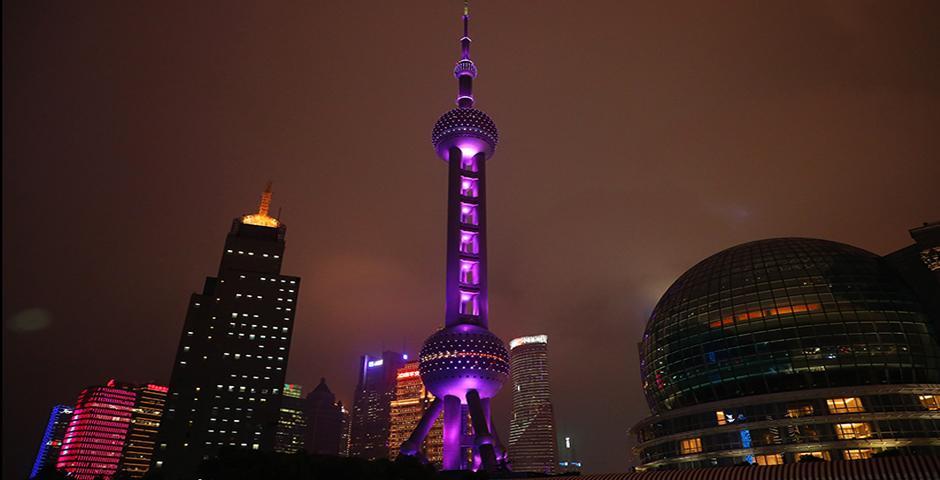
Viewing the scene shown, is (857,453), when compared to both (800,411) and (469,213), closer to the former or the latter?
(800,411)

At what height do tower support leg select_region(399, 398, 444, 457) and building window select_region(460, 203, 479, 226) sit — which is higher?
building window select_region(460, 203, 479, 226)

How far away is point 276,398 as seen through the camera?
188 metres

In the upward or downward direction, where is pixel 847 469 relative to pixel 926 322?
downward

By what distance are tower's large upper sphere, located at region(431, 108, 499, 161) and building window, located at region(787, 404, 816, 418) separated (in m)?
85.1

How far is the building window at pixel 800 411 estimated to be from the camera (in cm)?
6869

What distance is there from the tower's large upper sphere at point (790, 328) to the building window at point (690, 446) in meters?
5.38

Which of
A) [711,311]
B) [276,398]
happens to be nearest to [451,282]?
[711,311]

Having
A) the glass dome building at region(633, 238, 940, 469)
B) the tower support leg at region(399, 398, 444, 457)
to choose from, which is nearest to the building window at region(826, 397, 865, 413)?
the glass dome building at region(633, 238, 940, 469)

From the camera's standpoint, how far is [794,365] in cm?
7169

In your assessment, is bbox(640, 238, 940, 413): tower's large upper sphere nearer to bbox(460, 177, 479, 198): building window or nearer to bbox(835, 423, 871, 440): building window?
bbox(835, 423, 871, 440): building window

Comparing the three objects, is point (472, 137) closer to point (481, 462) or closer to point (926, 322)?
point (481, 462)

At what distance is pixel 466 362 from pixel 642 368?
3306 centimetres

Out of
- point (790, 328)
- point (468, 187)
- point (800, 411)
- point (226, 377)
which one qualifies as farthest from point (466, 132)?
point (226, 377)

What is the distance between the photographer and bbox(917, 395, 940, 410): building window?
67500mm
